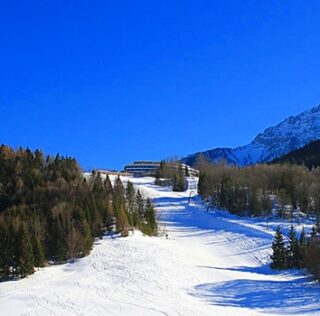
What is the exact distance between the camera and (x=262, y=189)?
107 metres

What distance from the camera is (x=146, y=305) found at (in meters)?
29.2

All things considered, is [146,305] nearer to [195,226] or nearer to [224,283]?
[224,283]

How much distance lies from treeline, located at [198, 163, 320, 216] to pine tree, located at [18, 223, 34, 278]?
A: 203 feet

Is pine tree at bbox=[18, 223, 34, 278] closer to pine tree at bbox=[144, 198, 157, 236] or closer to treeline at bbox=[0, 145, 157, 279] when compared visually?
treeline at bbox=[0, 145, 157, 279]

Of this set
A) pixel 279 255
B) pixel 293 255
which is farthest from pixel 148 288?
pixel 293 255

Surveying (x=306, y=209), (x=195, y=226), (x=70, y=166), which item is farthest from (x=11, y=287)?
(x=306, y=209)

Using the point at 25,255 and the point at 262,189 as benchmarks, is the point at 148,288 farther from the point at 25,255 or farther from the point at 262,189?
the point at 262,189

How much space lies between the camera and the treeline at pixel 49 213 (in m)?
41.4

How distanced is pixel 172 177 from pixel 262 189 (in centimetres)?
4580

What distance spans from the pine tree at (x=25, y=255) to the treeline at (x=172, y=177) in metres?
96.2

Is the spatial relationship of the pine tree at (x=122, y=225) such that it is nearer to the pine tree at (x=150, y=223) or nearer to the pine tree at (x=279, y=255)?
the pine tree at (x=150, y=223)

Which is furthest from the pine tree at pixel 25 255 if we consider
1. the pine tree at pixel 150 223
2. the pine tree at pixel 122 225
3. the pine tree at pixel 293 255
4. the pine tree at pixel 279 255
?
the pine tree at pixel 150 223

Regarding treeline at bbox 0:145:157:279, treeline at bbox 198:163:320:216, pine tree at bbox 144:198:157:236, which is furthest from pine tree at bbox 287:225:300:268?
treeline at bbox 198:163:320:216

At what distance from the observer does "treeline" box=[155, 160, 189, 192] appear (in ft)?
450
